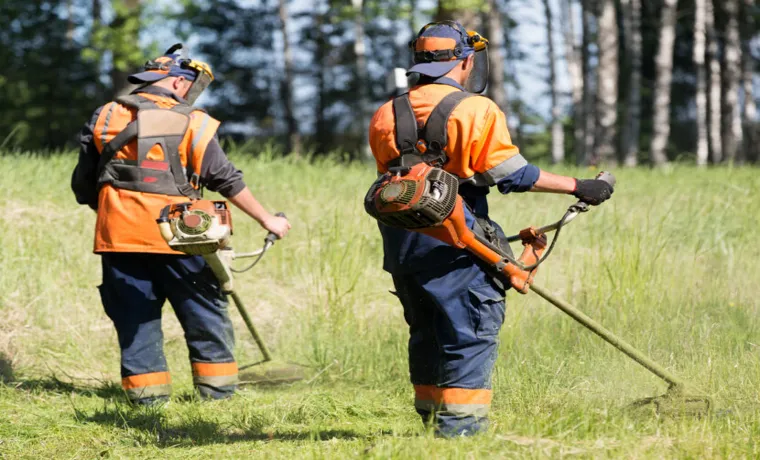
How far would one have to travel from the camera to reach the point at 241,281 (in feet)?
26.0

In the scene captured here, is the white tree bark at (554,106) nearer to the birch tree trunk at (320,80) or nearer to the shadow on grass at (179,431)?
the birch tree trunk at (320,80)

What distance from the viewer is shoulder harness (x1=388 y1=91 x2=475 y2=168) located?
3.82 meters

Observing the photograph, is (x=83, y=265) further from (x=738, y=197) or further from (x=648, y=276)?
(x=738, y=197)

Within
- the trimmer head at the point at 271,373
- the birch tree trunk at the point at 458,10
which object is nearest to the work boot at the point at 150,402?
the trimmer head at the point at 271,373

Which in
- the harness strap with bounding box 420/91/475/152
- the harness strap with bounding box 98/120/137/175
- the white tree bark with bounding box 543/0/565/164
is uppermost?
the harness strap with bounding box 420/91/475/152

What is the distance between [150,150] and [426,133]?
184 centimetres

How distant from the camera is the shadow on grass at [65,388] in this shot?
5754 mm

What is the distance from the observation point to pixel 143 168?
5066 millimetres

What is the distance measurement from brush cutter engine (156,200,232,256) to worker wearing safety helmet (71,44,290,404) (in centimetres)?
36

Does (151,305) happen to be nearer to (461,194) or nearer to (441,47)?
(461,194)

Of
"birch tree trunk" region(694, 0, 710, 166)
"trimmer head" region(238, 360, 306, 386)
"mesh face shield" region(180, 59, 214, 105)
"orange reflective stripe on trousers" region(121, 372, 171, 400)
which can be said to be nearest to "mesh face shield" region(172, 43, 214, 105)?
"mesh face shield" region(180, 59, 214, 105)

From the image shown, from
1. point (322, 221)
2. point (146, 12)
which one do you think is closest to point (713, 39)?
point (146, 12)

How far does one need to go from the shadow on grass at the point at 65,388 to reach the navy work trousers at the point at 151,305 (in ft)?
1.69

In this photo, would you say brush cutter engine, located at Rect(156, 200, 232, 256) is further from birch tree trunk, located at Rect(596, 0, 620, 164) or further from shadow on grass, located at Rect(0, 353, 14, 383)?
birch tree trunk, located at Rect(596, 0, 620, 164)
